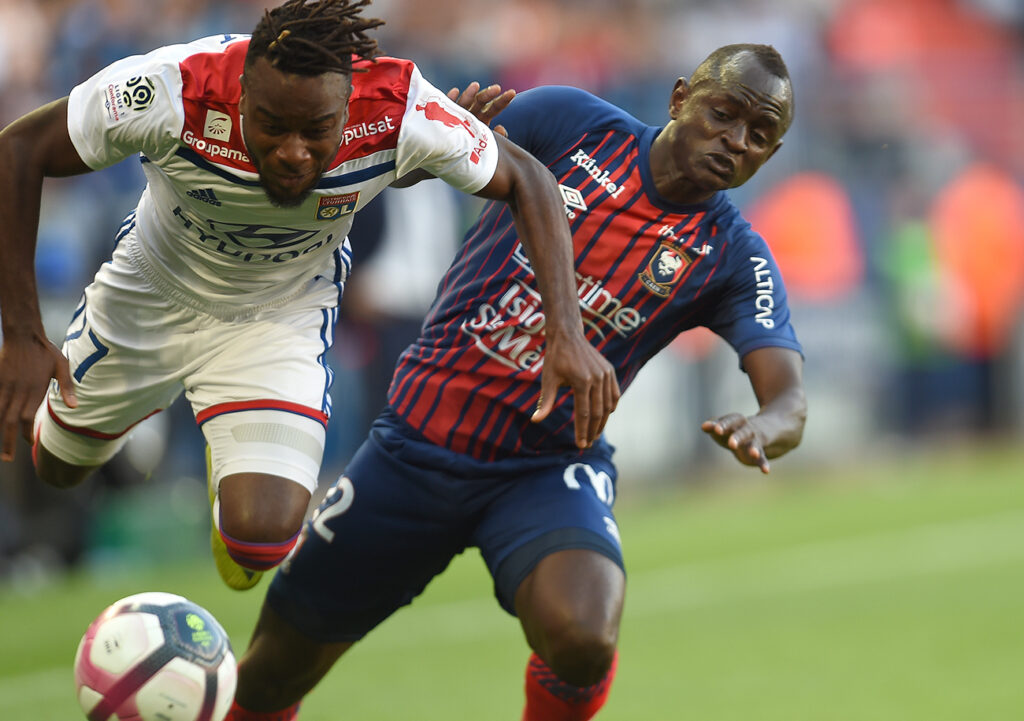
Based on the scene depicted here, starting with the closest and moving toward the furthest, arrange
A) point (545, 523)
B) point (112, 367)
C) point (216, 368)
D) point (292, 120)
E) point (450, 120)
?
point (292, 120), point (450, 120), point (545, 523), point (216, 368), point (112, 367)

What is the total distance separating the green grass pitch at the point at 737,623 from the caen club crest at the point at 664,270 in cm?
222

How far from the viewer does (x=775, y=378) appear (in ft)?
15.6

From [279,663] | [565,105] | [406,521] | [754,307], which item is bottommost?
[279,663]

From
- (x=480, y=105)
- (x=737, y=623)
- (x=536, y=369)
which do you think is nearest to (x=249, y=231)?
(x=480, y=105)

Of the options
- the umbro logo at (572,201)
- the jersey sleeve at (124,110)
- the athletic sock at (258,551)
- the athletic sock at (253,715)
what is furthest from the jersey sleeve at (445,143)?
the athletic sock at (253,715)

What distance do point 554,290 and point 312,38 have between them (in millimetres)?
991

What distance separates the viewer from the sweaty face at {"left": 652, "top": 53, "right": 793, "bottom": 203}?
15.8 ft

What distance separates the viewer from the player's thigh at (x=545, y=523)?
4574mm

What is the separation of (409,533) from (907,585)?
18.3ft

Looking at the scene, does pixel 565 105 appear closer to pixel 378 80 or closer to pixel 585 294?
pixel 585 294

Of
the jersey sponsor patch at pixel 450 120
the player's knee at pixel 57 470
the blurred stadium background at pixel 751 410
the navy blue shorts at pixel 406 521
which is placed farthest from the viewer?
the blurred stadium background at pixel 751 410

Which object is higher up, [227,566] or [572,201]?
[572,201]

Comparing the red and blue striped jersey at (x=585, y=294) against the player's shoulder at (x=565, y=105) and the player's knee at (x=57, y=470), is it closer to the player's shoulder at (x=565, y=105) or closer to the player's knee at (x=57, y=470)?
the player's shoulder at (x=565, y=105)

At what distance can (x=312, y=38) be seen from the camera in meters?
4.20
